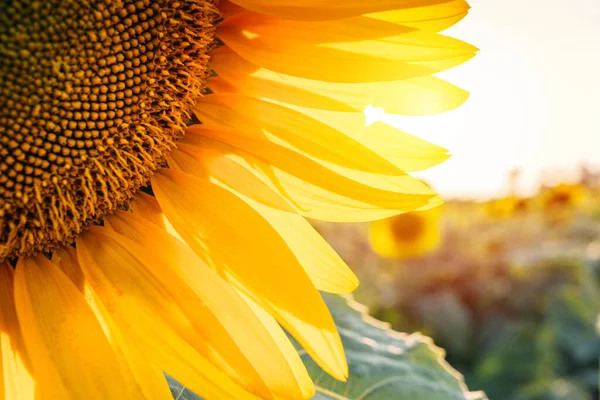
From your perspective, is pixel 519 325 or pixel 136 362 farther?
pixel 519 325

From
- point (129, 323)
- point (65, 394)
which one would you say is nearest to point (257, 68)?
point (129, 323)

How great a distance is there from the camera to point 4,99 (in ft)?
3.23

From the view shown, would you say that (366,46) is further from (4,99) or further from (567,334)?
(567,334)

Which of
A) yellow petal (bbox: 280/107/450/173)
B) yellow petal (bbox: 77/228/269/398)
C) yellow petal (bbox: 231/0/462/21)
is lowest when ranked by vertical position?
yellow petal (bbox: 77/228/269/398)

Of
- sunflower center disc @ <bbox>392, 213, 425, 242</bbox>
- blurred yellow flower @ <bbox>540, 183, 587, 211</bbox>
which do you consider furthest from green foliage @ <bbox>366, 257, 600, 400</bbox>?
blurred yellow flower @ <bbox>540, 183, 587, 211</bbox>

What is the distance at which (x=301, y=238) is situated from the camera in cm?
116

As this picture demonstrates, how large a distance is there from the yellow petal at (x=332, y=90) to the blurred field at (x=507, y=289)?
11.1ft

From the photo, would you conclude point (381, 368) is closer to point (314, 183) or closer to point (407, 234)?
point (314, 183)

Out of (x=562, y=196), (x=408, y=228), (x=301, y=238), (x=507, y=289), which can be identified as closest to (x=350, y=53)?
(x=301, y=238)

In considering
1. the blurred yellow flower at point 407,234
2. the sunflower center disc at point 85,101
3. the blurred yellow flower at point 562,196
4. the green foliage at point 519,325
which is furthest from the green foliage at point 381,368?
the blurred yellow flower at point 562,196

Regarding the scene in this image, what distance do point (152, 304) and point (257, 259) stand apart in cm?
18

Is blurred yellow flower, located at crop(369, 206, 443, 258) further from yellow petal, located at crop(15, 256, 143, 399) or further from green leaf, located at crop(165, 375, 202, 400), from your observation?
yellow petal, located at crop(15, 256, 143, 399)

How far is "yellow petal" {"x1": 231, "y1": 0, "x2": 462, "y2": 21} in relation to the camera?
3.11ft

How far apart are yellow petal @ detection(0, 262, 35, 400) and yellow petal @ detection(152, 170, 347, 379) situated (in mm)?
299
